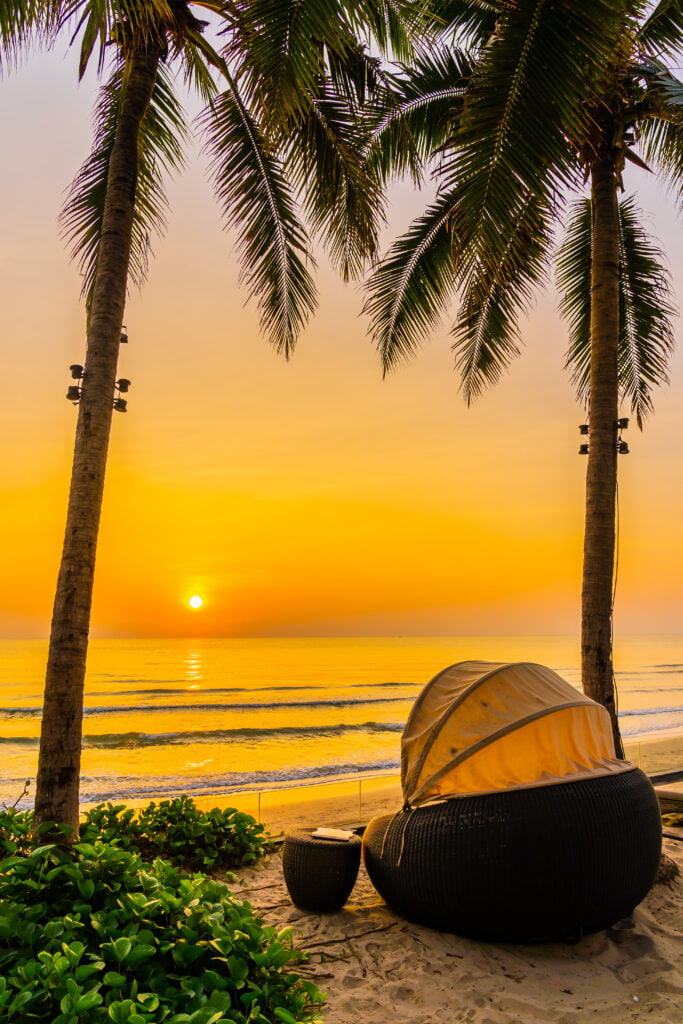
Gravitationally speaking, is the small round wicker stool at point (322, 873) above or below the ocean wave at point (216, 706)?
above

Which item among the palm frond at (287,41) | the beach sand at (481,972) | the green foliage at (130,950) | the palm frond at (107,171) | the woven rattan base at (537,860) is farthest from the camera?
the palm frond at (107,171)

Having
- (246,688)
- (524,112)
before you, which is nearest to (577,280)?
(524,112)

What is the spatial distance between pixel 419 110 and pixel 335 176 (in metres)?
2.50

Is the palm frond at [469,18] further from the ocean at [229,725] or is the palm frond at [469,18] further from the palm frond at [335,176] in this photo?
the ocean at [229,725]

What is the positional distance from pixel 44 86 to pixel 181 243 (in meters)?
3.08

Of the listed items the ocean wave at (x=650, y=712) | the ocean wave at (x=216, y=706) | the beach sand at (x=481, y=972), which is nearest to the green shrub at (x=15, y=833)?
the beach sand at (x=481, y=972)

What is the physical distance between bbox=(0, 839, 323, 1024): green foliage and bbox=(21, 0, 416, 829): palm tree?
978 millimetres

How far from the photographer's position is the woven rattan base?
13.7ft

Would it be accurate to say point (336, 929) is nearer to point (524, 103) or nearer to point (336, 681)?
point (524, 103)

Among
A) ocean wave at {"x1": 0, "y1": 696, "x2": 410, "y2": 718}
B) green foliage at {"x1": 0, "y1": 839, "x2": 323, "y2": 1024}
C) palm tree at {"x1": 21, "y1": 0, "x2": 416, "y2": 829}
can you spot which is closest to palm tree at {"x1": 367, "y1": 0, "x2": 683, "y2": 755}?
palm tree at {"x1": 21, "y1": 0, "x2": 416, "y2": 829}

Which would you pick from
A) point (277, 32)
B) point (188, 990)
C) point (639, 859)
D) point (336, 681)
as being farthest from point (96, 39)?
point (336, 681)

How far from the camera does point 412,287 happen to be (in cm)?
1027

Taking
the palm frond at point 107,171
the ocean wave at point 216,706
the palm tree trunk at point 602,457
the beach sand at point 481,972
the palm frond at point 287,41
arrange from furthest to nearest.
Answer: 1. the ocean wave at point 216,706
2. the palm frond at point 107,171
3. the palm tree trunk at point 602,457
4. the palm frond at point 287,41
5. the beach sand at point 481,972

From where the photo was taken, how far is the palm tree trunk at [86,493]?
16.4 ft
